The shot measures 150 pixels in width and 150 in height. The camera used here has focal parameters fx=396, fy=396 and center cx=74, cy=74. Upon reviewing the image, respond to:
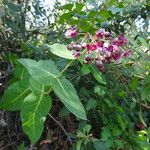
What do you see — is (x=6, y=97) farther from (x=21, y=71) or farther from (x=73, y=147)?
(x=73, y=147)

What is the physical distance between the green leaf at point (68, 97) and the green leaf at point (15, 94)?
5.2 inches

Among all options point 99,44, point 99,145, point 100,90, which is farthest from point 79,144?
point 99,44

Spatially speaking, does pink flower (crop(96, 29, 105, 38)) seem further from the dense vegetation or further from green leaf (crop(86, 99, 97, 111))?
green leaf (crop(86, 99, 97, 111))

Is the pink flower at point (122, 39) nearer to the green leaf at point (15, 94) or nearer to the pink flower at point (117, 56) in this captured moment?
the pink flower at point (117, 56)

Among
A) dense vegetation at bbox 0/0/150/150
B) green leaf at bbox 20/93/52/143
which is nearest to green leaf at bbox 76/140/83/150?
dense vegetation at bbox 0/0/150/150

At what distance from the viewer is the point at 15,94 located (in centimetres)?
114

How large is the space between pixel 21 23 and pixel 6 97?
28.7 inches

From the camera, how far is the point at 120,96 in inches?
57.3

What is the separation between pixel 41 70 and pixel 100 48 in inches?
11.6

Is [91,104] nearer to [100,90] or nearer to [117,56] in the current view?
[100,90]

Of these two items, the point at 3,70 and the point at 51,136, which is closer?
the point at 51,136

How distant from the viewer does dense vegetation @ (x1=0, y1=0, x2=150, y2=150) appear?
3.66 ft

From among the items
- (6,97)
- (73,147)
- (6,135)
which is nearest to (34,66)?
(6,97)

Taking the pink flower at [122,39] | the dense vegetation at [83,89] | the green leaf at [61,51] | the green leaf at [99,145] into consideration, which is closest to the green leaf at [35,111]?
the dense vegetation at [83,89]
